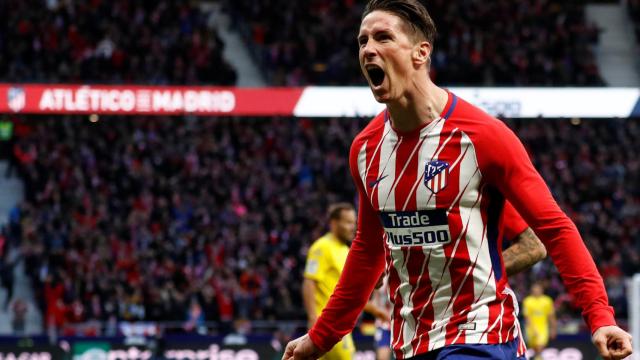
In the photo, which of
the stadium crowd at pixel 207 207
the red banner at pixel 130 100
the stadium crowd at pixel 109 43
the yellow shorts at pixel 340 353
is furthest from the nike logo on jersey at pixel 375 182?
the stadium crowd at pixel 109 43

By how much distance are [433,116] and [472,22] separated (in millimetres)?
26737

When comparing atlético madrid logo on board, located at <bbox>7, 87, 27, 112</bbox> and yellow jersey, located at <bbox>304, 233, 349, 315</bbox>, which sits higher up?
atlético madrid logo on board, located at <bbox>7, 87, 27, 112</bbox>

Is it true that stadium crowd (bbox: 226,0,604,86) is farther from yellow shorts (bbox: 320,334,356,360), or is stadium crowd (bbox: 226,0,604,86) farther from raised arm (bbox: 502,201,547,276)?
raised arm (bbox: 502,201,547,276)

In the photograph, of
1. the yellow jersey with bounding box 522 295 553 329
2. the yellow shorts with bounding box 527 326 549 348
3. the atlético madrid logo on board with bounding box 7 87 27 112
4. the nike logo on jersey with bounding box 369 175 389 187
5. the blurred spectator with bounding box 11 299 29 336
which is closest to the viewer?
the nike logo on jersey with bounding box 369 175 389 187

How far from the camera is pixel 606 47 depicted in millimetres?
30234

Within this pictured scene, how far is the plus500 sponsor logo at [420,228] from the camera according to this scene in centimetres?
357

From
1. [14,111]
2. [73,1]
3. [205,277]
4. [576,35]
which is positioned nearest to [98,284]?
[205,277]

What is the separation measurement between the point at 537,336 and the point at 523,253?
44.8 ft

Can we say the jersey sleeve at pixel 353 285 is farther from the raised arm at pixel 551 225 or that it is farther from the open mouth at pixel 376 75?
the raised arm at pixel 551 225

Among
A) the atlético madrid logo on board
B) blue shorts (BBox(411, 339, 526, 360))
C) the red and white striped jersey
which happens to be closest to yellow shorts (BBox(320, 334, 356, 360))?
the red and white striped jersey

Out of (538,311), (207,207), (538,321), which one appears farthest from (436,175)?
(207,207)

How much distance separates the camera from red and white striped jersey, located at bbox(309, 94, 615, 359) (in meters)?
3.48

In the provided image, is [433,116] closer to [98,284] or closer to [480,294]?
[480,294]

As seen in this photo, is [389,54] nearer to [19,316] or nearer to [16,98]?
[19,316]
